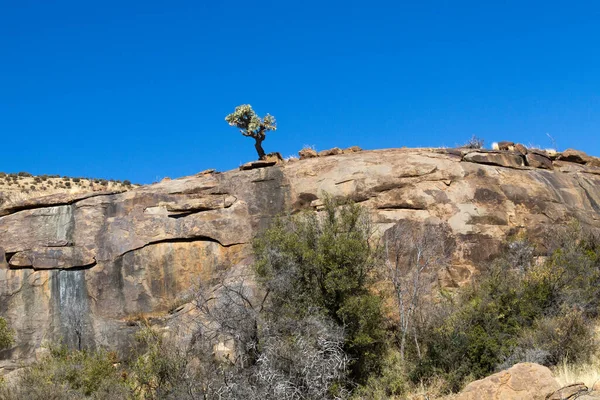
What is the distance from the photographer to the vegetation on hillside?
14.8 m

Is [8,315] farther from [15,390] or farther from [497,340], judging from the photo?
[497,340]

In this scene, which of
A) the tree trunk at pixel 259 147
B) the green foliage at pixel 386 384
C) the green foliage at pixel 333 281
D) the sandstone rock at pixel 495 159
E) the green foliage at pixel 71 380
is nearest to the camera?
the green foliage at pixel 386 384

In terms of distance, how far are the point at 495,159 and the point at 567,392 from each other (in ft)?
42.6

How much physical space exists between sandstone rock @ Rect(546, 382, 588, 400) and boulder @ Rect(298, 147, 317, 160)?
14.4 m

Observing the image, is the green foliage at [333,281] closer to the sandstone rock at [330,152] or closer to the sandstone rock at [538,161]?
the sandstone rock at [330,152]

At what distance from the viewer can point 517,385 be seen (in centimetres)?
1193

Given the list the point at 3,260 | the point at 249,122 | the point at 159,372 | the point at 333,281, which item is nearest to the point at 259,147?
the point at 249,122

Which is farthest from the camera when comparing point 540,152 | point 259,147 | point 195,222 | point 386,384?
point 259,147

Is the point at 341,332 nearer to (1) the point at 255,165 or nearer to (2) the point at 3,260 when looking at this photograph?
(1) the point at 255,165

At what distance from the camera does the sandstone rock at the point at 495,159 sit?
2286cm

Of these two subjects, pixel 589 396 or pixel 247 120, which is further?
pixel 247 120

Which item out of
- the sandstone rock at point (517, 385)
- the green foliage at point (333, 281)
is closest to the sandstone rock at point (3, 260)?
the green foliage at point (333, 281)

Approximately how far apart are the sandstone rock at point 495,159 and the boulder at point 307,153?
592cm

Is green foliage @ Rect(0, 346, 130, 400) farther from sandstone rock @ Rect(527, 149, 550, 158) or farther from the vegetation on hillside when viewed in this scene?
sandstone rock @ Rect(527, 149, 550, 158)
